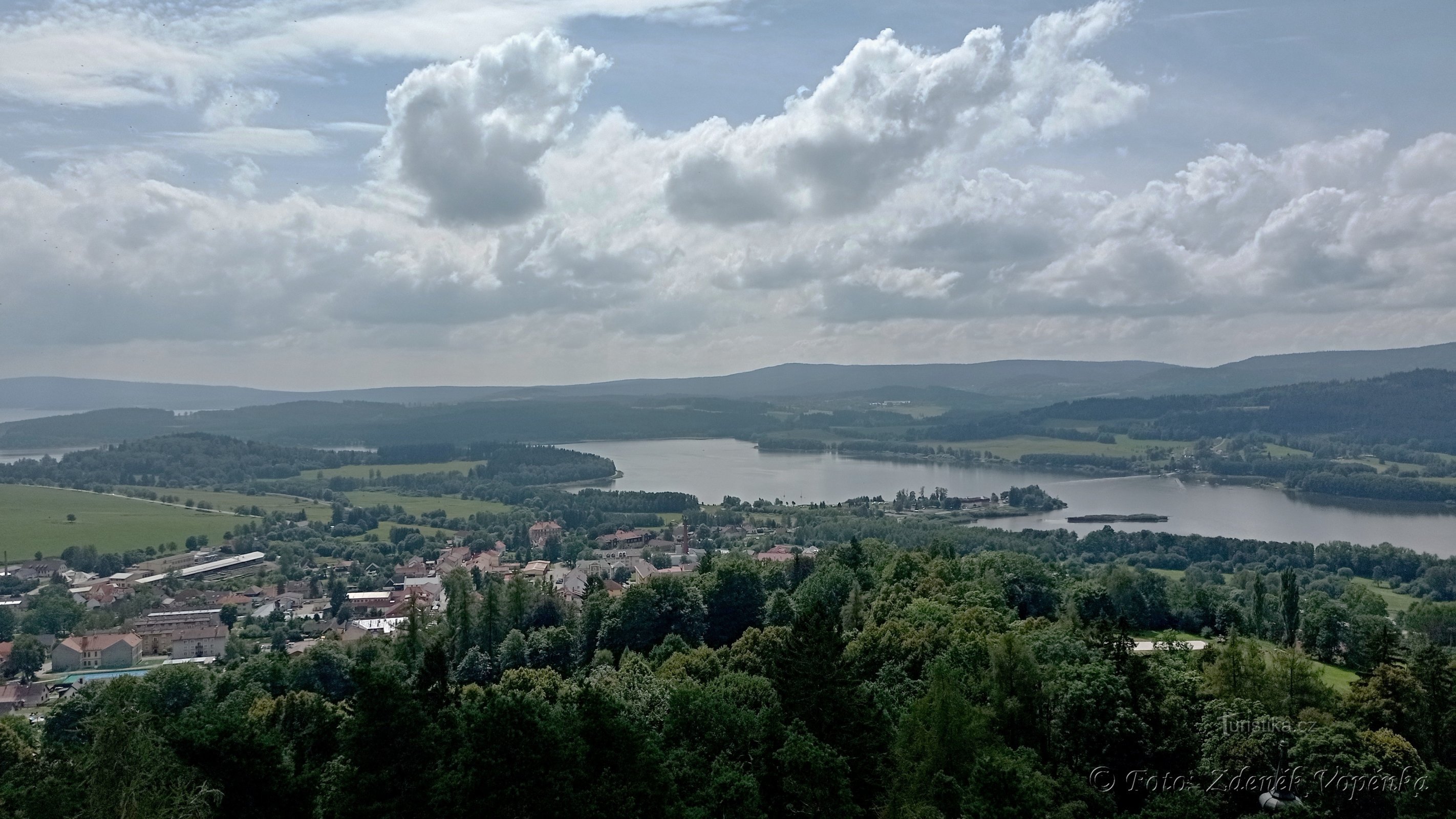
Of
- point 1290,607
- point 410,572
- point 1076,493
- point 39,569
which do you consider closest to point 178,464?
point 39,569

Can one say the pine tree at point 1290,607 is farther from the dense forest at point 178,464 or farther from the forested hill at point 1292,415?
the dense forest at point 178,464

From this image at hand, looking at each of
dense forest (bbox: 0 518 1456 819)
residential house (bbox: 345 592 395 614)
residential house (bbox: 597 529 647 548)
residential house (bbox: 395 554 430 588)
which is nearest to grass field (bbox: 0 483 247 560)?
residential house (bbox: 395 554 430 588)

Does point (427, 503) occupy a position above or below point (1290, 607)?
below

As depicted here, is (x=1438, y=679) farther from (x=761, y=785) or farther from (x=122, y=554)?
(x=122, y=554)

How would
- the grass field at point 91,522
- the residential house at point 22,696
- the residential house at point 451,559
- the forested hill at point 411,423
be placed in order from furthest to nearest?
the forested hill at point 411,423 < the grass field at point 91,522 < the residential house at point 451,559 < the residential house at point 22,696

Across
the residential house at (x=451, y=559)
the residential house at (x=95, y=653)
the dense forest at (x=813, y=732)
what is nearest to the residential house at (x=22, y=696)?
the residential house at (x=95, y=653)

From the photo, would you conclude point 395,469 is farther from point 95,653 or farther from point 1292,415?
point 1292,415
